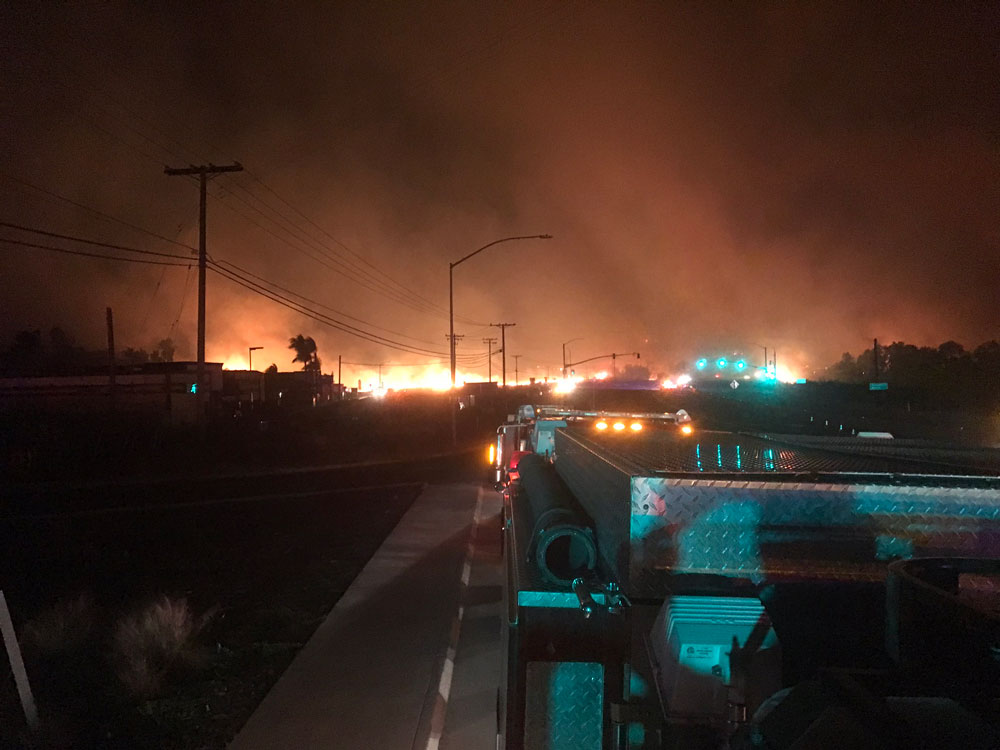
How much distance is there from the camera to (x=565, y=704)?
9.72ft

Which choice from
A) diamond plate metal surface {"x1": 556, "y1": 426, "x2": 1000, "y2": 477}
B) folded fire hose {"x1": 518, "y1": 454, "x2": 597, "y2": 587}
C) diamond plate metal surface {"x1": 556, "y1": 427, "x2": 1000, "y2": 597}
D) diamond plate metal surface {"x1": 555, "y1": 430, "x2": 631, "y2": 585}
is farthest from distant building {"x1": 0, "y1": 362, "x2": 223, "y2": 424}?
diamond plate metal surface {"x1": 556, "y1": 427, "x2": 1000, "y2": 597}

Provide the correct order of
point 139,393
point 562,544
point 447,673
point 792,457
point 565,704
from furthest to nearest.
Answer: point 139,393
point 447,673
point 792,457
point 562,544
point 565,704

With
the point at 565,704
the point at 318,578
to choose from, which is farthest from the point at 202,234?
the point at 565,704

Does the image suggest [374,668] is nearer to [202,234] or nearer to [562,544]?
[562,544]

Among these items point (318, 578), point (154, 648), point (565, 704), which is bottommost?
point (318, 578)

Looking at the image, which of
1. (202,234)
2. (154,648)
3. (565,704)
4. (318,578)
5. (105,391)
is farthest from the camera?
(105,391)

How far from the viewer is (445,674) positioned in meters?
6.43

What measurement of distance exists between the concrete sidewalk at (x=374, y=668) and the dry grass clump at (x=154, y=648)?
1.01 metres

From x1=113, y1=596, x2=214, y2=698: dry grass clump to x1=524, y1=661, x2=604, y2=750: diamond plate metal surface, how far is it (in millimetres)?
4438

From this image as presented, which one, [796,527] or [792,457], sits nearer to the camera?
[796,527]

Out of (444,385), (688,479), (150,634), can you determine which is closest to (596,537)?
(688,479)

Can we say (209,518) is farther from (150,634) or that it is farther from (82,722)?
(82,722)

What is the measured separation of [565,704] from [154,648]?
5.24 metres

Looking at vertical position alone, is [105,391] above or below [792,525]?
above
